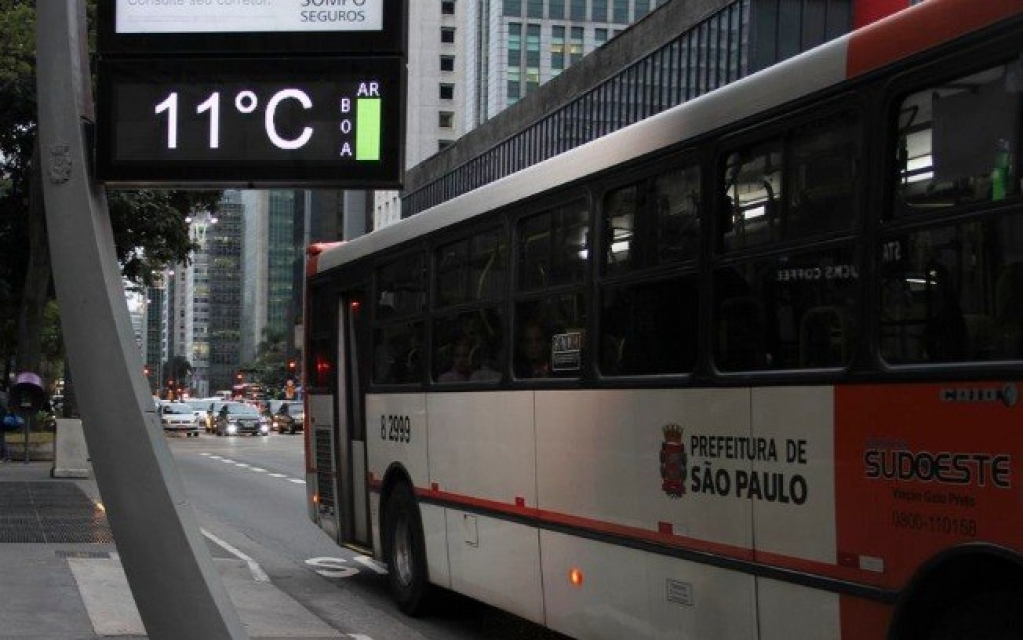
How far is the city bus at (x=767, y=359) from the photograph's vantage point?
15.7 feet

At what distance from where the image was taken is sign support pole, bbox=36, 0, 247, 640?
5562 mm

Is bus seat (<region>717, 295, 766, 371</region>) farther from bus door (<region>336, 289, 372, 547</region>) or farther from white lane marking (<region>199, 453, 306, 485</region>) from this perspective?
white lane marking (<region>199, 453, 306, 485</region>)

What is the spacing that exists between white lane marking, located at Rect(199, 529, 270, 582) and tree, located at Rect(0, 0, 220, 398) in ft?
50.5

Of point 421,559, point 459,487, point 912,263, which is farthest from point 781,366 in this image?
point 421,559

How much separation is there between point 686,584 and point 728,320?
4.18 feet

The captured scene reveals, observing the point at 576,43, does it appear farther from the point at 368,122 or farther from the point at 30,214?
the point at 368,122

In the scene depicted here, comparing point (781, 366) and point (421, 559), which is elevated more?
point (781, 366)

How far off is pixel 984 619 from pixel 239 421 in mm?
57334

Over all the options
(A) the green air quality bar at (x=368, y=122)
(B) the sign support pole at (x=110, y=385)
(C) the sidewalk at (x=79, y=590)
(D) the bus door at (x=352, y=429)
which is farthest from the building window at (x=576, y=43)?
(B) the sign support pole at (x=110, y=385)

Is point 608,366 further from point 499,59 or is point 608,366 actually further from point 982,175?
point 499,59

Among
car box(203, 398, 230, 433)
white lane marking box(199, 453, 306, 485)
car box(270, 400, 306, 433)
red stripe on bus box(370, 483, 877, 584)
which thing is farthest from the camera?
car box(203, 398, 230, 433)

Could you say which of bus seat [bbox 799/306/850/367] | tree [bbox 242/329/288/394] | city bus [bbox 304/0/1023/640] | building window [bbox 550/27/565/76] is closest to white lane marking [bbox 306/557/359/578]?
city bus [bbox 304/0/1023/640]

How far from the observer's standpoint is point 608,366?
7320mm

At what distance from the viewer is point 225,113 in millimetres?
5863
